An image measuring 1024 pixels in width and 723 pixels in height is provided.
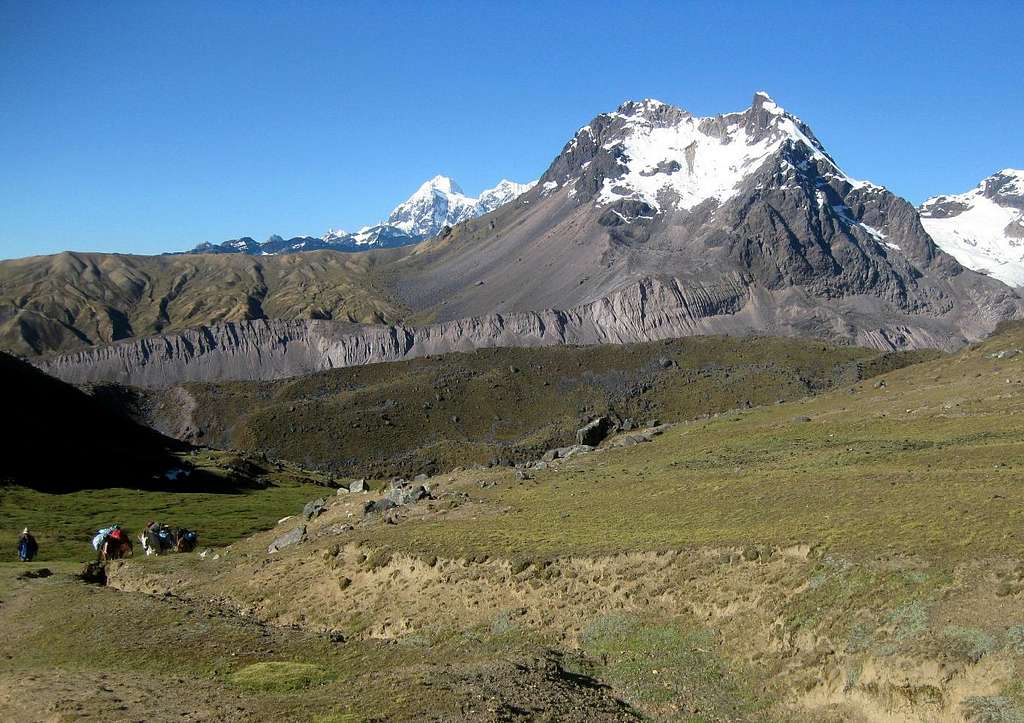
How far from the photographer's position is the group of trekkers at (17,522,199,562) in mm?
55031

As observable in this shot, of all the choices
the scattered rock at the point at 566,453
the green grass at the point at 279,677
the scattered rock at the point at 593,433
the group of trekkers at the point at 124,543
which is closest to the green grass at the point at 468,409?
the scattered rock at the point at 593,433

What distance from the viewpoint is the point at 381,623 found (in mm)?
38094

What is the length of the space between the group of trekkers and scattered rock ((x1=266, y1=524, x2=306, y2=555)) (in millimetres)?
9334

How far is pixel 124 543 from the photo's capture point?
183 ft

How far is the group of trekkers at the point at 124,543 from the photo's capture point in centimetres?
5503

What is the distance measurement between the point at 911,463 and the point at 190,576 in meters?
44.5

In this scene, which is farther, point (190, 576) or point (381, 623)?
point (190, 576)

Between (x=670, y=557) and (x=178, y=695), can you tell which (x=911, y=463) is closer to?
(x=670, y=557)

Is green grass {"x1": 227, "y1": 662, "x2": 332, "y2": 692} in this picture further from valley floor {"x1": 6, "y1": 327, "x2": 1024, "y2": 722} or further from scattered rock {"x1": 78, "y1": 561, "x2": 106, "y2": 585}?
scattered rock {"x1": 78, "y1": 561, "x2": 106, "y2": 585}

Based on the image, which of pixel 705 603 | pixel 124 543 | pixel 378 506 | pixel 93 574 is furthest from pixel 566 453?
pixel 705 603

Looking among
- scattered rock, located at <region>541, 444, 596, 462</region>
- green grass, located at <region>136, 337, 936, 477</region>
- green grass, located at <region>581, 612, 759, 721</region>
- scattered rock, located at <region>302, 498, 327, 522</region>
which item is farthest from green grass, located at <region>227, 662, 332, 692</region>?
green grass, located at <region>136, 337, 936, 477</region>

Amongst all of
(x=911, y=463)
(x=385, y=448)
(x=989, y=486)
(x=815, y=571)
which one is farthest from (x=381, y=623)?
(x=385, y=448)

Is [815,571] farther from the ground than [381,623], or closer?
farther from the ground

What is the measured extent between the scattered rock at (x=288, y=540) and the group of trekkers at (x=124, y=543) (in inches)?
367
